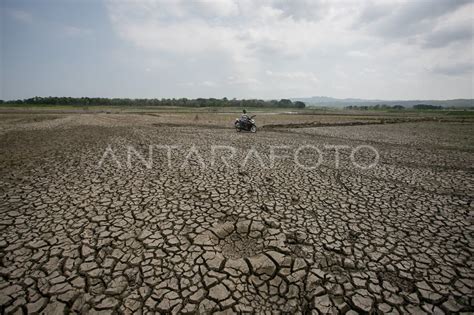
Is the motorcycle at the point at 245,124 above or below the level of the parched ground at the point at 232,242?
above

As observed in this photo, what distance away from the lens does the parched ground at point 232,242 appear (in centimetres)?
250

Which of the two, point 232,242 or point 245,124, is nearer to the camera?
point 232,242

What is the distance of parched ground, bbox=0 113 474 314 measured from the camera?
8.21ft

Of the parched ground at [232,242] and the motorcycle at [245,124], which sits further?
the motorcycle at [245,124]

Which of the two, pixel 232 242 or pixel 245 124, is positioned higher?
pixel 245 124

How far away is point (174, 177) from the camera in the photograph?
624cm

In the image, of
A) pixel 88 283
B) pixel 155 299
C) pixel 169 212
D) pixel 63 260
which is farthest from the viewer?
pixel 169 212

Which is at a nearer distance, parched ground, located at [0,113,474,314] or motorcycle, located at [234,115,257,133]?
parched ground, located at [0,113,474,314]

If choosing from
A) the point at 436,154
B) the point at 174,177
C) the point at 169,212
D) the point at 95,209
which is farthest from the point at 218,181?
the point at 436,154

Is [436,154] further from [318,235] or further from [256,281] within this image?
[256,281]

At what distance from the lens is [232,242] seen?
3.47 metres

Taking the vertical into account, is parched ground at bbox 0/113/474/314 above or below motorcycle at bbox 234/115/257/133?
below

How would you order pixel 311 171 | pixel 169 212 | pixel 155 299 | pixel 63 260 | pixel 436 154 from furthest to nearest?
pixel 436 154 < pixel 311 171 < pixel 169 212 < pixel 63 260 < pixel 155 299

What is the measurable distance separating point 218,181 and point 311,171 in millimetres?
3198
